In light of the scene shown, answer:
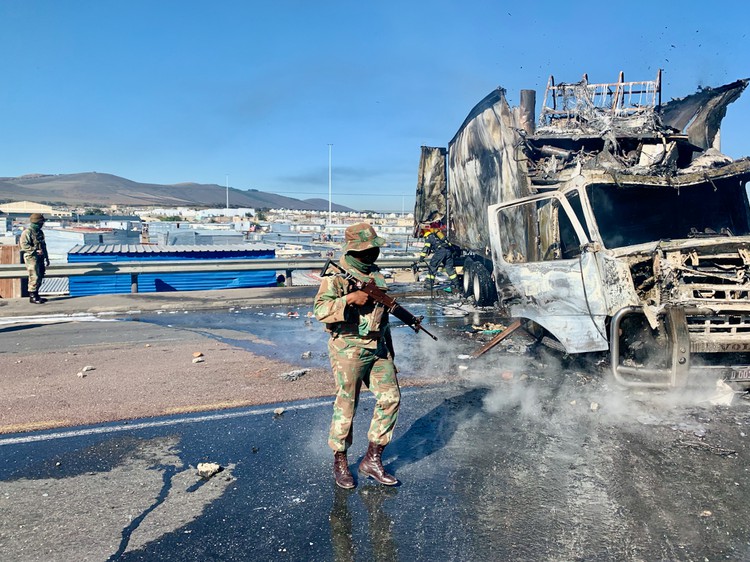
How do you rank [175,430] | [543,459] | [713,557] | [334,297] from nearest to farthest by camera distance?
[713,557] → [334,297] → [543,459] → [175,430]

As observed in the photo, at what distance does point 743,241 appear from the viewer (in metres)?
5.09

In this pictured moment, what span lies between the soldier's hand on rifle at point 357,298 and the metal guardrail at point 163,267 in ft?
29.7

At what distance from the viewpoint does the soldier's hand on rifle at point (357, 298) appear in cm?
352

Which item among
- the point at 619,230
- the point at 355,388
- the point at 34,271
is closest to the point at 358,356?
the point at 355,388

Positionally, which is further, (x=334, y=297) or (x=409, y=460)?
(x=409, y=460)

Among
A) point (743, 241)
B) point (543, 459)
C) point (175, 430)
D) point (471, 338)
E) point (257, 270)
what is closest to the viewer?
point (543, 459)

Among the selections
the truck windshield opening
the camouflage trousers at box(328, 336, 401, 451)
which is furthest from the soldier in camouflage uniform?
the truck windshield opening

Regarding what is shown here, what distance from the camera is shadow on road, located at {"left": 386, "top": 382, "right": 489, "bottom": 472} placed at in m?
4.24

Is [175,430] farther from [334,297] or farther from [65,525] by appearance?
[334,297]

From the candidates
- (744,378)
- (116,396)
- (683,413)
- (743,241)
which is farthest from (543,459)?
(116,396)

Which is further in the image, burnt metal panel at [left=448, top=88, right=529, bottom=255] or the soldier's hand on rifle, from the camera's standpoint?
burnt metal panel at [left=448, top=88, right=529, bottom=255]

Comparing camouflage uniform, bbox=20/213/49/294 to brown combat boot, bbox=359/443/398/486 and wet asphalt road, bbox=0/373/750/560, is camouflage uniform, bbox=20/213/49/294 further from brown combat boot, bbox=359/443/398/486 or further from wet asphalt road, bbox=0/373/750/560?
brown combat boot, bbox=359/443/398/486

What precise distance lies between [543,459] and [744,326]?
7.40 feet

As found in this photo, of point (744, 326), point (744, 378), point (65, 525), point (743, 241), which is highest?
point (743, 241)
